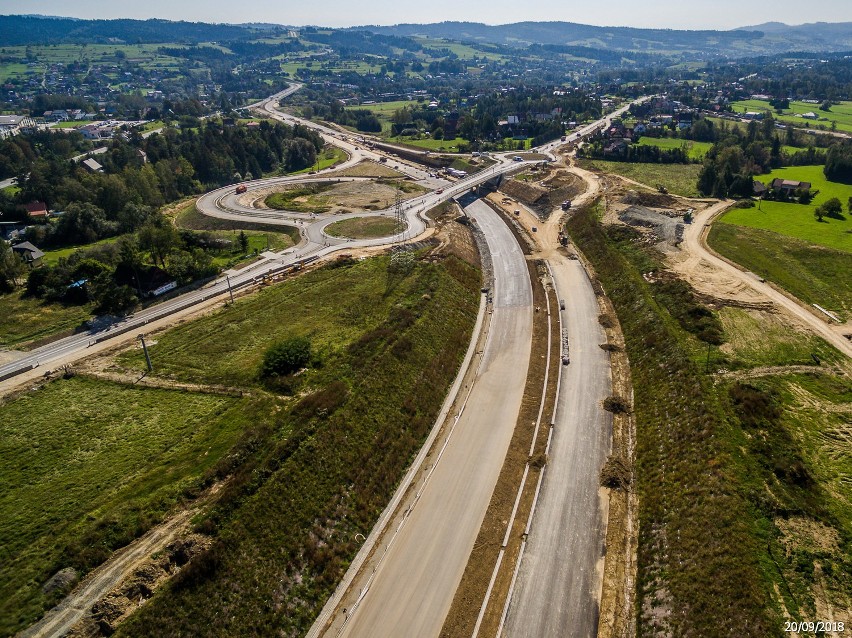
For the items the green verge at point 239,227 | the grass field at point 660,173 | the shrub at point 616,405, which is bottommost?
the shrub at point 616,405

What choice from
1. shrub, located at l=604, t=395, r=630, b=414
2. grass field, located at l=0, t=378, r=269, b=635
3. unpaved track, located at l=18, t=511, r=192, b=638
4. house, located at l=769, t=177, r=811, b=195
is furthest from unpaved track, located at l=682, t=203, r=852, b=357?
unpaved track, located at l=18, t=511, r=192, b=638

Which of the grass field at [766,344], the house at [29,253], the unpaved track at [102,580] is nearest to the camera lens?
the unpaved track at [102,580]

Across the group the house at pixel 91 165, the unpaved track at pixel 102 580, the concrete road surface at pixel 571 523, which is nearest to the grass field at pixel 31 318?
the unpaved track at pixel 102 580

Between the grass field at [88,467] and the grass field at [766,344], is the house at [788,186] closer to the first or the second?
the grass field at [766,344]

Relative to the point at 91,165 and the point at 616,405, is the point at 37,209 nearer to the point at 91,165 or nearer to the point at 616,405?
the point at 91,165

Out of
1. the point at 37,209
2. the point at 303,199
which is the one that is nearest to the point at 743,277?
the point at 303,199

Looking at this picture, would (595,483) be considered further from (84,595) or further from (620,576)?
(84,595)

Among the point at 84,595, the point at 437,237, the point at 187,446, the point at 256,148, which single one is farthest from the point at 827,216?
the point at 256,148
